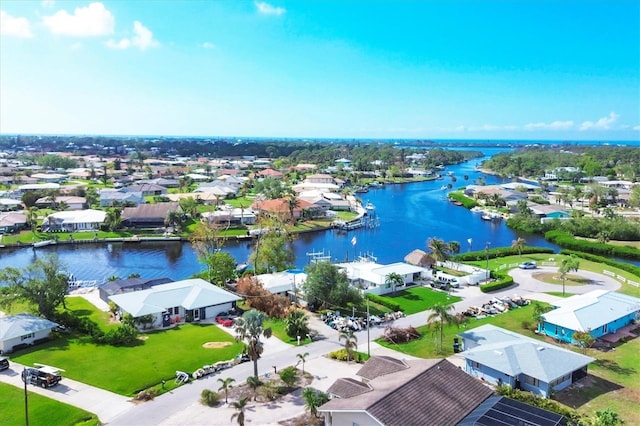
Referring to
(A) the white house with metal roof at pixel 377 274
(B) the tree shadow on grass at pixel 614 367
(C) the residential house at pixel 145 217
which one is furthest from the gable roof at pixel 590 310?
(C) the residential house at pixel 145 217

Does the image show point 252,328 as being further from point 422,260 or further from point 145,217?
point 145,217

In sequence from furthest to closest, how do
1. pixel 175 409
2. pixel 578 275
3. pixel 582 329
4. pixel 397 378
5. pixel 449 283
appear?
pixel 578 275, pixel 449 283, pixel 582 329, pixel 175 409, pixel 397 378

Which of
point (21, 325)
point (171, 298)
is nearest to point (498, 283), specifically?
point (171, 298)

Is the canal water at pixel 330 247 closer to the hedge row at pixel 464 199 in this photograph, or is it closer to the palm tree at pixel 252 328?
the hedge row at pixel 464 199

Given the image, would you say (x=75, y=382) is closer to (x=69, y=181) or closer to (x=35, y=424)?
(x=35, y=424)

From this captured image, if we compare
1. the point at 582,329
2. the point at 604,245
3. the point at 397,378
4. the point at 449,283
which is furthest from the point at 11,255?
the point at 604,245

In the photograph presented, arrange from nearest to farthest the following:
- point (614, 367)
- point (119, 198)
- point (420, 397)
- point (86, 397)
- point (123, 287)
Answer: point (420, 397), point (86, 397), point (614, 367), point (123, 287), point (119, 198)

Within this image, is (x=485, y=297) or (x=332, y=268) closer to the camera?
(x=332, y=268)
